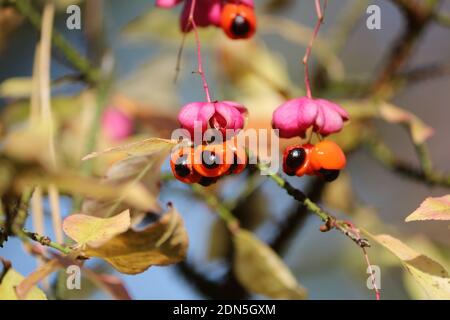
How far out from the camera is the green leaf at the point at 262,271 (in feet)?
1.99

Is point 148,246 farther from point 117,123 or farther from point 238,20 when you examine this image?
point 117,123

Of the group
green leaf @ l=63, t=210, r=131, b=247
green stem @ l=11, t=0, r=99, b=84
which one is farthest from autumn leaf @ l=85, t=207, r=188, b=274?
green stem @ l=11, t=0, r=99, b=84

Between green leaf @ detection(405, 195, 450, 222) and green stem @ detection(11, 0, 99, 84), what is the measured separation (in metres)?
0.35

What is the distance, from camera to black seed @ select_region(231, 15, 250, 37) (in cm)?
54

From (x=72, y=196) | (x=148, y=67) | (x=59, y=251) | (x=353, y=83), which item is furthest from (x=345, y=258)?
(x=59, y=251)

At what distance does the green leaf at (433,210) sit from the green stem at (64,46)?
35cm

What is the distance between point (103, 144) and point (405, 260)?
1.27ft

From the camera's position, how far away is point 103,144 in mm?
775

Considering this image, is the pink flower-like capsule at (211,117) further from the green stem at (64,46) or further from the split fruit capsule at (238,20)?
the green stem at (64,46)

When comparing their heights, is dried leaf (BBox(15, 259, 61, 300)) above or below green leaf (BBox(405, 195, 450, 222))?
below

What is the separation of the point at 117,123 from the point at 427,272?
0.47m

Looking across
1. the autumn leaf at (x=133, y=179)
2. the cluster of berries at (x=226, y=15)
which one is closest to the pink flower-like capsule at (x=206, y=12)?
the cluster of berries at (x=226, y=15)

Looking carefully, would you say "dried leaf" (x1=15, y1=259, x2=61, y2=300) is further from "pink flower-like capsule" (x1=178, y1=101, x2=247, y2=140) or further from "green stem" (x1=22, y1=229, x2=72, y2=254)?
"pink flower-like capsule" (x1=178, y1=101, x2=247, y2=140)
